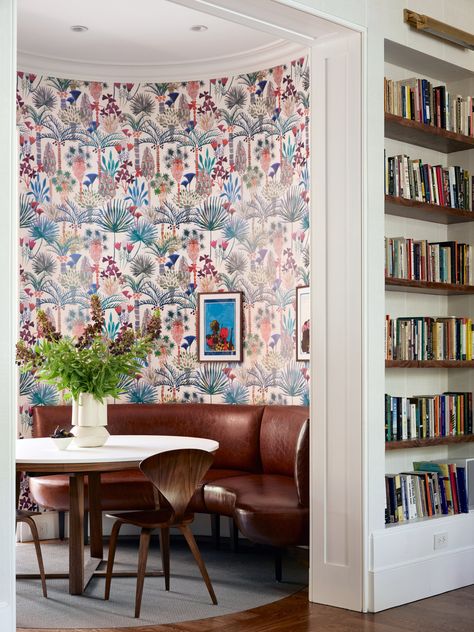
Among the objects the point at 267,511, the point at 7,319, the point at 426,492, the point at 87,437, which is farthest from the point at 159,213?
the point at 7,319

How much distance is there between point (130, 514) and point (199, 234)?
2.58 meters

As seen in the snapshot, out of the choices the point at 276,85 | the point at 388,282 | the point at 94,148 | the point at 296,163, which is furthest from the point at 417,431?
the point at 94,148

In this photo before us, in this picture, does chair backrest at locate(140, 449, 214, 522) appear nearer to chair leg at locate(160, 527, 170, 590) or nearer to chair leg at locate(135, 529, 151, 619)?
chair leg at locate(135, 529, 151, 619)

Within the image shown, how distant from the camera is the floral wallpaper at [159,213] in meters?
6.36

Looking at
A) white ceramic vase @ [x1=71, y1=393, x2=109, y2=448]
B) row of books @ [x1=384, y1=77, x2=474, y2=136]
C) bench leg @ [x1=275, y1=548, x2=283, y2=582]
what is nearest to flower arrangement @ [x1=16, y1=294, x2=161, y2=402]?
white ceramic vase @ [x1=71, y1=393, x2=109, y2=448]

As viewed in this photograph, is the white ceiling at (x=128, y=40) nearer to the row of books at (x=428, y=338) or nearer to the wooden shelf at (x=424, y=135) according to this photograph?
the wooden shelf at (x=424, y=135)

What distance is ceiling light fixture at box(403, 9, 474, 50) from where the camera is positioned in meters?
4.70

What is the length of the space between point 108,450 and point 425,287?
1.90 m

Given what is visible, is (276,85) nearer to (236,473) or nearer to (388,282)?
(388,282)

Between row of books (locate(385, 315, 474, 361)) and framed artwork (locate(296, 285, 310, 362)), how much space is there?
1134 millimetres

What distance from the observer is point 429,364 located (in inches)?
189

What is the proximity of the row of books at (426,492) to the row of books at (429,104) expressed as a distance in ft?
6.20

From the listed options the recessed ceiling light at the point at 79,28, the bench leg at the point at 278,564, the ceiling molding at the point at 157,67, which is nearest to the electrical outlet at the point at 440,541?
the bench leg at the point at 278,564

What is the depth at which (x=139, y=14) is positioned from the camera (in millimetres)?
5660
